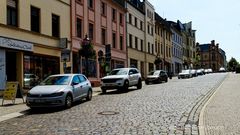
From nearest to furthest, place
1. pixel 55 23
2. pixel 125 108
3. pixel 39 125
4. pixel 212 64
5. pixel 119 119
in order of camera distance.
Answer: pixel 39 125 < pixel 119 119 < pixel 125 108 < pixel 55 23 < pixel 212 64

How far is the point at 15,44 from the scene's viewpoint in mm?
24203

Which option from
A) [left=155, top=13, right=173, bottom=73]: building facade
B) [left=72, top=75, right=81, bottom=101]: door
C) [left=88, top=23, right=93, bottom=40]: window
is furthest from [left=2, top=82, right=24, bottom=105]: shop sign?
[left=155, top=13, right=173, bottom=73]: building facade

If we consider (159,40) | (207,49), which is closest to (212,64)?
(207,49)

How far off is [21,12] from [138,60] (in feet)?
98.4

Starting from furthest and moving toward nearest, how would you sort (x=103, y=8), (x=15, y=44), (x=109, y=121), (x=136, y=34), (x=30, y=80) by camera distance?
1. (x=136, y=34)
2. (x=103, y=8)
3. (x=30, y=80)
4. (x=15, y=44)
5. (x=109, y=121)

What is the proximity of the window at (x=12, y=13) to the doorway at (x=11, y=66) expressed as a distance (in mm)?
1899

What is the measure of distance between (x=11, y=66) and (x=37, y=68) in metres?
2.95

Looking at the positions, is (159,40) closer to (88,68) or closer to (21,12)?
(88,68)

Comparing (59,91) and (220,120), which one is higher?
(59,91)

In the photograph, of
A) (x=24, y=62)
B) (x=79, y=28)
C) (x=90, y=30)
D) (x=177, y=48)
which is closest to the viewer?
(x=24, y=62)

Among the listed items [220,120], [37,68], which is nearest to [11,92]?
[37,68]

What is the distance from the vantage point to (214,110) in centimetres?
1497

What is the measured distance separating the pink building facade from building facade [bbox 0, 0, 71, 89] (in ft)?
6.65

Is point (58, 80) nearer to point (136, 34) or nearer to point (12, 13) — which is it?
point (12, 13)
